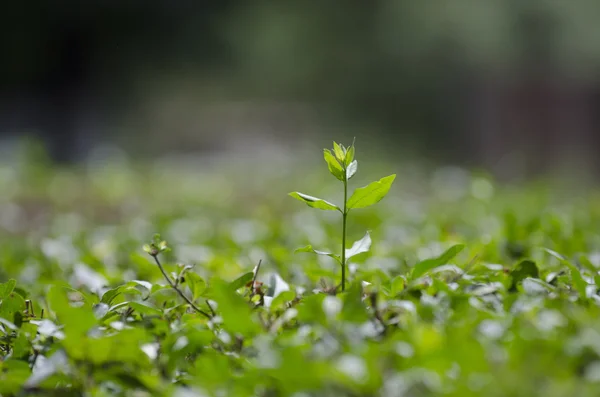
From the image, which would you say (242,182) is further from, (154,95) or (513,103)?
(154,95)

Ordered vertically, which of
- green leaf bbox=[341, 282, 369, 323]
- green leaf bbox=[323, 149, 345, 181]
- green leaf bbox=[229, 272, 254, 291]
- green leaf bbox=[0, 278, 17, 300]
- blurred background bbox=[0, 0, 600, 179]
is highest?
green leaf bbox=[323, 149, 345, 181]

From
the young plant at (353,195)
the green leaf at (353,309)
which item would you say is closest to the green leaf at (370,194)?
the young plant at (353,195)

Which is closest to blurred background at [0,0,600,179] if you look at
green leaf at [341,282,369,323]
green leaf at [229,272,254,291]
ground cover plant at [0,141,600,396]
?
ground cover plant at [0,141,600,396]

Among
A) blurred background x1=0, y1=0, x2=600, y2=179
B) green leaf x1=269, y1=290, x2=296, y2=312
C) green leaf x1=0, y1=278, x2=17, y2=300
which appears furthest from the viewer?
blurred background x1=0, y1=0, x2=600, y2=179

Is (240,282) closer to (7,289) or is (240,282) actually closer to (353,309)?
(353,309)

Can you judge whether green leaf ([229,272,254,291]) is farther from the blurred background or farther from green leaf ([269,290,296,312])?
the blurred background

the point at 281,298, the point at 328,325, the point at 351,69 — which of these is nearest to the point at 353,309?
the point at 328,325
